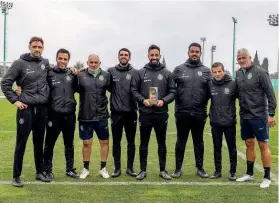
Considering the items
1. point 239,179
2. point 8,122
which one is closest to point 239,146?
point 239,179

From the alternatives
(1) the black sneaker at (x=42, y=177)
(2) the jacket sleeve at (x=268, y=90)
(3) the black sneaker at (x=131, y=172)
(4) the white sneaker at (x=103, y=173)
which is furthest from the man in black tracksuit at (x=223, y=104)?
(1) the black sneaker at (x=42, y=177)

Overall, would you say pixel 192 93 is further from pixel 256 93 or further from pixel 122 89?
pixel 122 89

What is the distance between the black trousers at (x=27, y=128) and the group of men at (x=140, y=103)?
14 mm

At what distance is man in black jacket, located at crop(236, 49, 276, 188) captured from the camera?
5664mm

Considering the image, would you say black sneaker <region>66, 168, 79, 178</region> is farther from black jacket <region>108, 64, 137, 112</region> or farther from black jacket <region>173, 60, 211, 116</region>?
black jacket <region>173, 60, 211, 116</region>

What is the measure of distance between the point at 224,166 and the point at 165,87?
6.78 ft

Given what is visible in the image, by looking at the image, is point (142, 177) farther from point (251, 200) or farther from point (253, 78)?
point (253, 78)

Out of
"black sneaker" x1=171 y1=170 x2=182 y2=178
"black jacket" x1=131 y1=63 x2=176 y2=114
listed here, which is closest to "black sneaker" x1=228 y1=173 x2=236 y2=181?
"black sneaker" x1=171 y1=170 x2=182 y2=178

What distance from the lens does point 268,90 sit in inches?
221

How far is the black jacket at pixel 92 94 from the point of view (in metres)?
6.07

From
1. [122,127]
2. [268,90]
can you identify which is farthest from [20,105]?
[268,90]

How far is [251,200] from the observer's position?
5.07m

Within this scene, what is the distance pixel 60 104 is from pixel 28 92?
0.55 m

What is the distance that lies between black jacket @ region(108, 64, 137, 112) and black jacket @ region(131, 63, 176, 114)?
133mm
